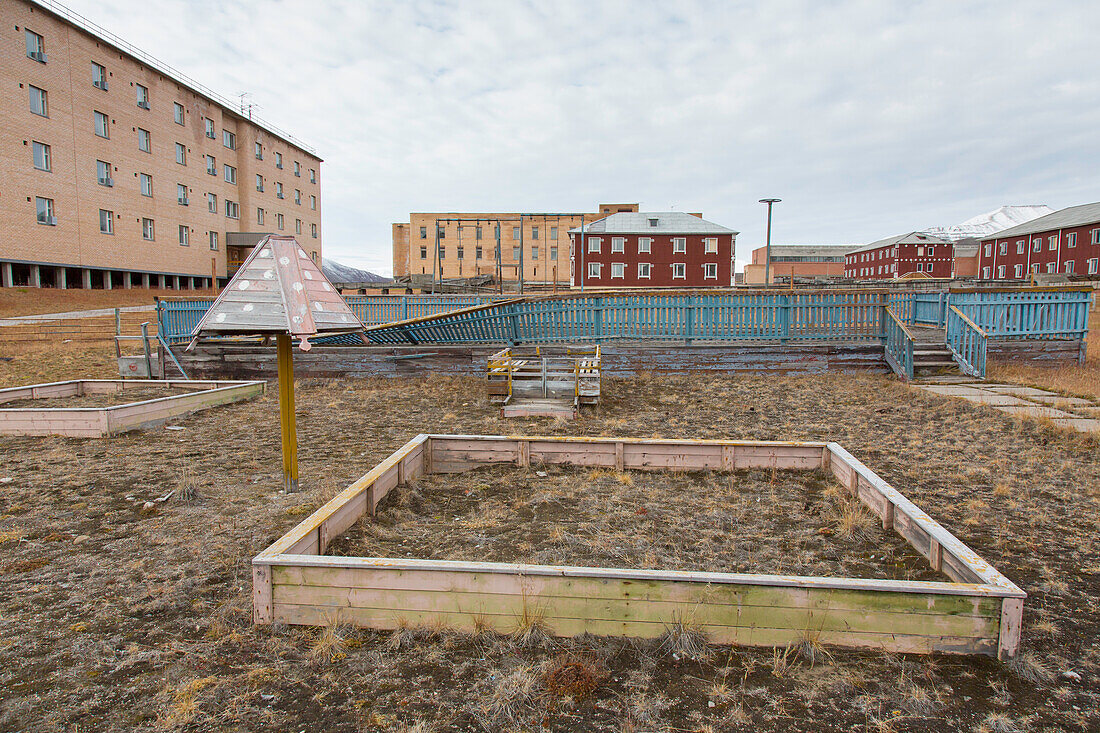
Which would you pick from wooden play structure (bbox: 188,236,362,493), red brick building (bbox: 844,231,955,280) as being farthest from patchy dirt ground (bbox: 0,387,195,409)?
red brick building (bbox: 844,231,955,280)

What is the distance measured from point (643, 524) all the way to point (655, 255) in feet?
167

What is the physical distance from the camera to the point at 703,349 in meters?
14.0

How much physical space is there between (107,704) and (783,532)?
15.0ft

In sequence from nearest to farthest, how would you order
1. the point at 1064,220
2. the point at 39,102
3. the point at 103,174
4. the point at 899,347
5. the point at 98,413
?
the point at 98,413, the point at 899,347, the point at 39,102, the point at 103,174, the point at 1064,220

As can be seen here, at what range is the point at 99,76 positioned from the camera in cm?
3431

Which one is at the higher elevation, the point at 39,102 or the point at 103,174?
the point at 39,102

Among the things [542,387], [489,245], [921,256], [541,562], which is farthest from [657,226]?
[541,562]

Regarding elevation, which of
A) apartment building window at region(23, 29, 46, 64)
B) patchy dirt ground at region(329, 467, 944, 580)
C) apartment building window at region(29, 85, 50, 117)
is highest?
apartment building window at region(23, 29, 46, 64)

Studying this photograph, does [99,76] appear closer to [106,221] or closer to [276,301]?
[106,221]

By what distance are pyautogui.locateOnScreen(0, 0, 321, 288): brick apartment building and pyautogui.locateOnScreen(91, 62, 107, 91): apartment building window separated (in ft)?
0.23

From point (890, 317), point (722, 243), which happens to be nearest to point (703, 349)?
point (890, 317)

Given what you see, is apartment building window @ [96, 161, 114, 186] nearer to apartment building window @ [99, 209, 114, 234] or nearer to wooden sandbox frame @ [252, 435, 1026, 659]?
apartment building window @ [99, 209, 114, 234]

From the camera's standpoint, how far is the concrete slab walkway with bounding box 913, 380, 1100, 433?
338 inches

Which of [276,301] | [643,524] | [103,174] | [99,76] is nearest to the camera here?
[643,524]
